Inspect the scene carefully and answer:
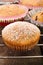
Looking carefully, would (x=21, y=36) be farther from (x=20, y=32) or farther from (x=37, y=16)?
(x=37, y=16)

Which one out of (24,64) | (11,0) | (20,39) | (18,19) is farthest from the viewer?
(11,0)

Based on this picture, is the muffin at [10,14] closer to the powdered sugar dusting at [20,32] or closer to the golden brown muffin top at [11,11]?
the golden brown muffin top at [11,11]

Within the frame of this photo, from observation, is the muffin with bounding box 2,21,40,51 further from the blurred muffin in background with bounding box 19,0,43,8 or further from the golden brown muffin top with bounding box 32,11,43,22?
the blurred muffin in background with bounding box 19,0,43,8

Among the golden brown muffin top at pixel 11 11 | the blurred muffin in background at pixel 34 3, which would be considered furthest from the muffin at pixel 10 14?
the blurred muffin in background at pixel 34 3

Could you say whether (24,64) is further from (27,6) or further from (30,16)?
(27,6)

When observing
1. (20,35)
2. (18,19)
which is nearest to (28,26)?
(20,35)

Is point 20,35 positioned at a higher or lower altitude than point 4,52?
higher

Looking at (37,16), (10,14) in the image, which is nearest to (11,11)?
(10,14)

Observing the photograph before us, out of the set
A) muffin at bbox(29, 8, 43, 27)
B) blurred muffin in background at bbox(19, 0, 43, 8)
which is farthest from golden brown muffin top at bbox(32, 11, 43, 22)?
blurred muffin in background at bbox(19, 0, 43, 8)
